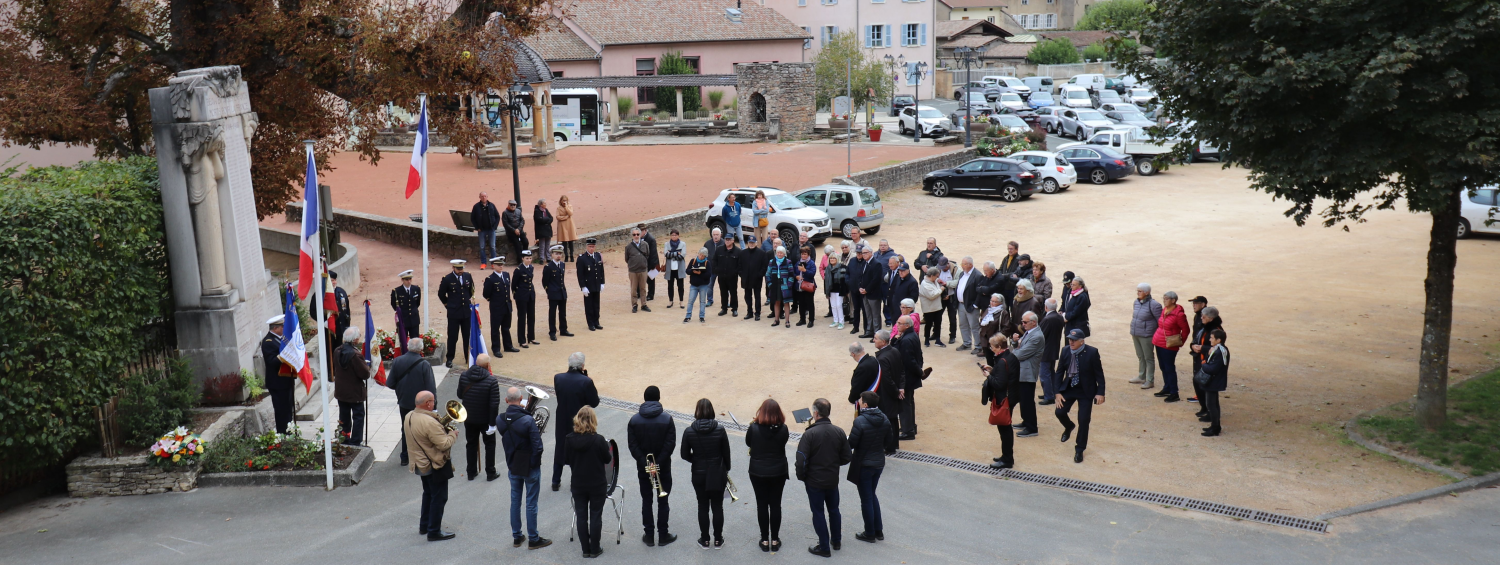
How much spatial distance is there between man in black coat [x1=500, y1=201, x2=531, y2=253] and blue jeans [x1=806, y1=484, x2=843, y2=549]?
13.9 metres

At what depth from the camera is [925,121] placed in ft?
155

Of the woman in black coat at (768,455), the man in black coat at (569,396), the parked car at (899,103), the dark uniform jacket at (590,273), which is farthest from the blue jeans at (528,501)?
the parked car at (899,103)

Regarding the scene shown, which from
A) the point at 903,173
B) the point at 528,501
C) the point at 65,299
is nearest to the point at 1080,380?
the point at 528,501

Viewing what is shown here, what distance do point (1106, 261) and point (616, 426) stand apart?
42.4ft

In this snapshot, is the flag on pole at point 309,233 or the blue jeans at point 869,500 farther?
the flag on pole at point 309,233

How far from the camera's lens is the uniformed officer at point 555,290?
1622cm

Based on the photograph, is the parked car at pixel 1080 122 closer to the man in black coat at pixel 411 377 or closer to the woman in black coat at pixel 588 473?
the man in black coat at pixel 411 377

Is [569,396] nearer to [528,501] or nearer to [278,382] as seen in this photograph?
[528,501]

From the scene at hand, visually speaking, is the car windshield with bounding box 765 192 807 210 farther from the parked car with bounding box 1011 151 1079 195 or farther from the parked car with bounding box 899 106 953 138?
the parked car with bounding box 899 106 953 138

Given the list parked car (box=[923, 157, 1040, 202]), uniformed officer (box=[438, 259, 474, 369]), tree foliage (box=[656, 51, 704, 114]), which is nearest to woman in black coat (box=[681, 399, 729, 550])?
uniformed officer (box=[438, 259, 474, 369])

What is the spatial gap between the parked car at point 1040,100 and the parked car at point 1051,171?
22.4 meters

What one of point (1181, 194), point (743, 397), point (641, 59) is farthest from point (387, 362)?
point (641, 59)

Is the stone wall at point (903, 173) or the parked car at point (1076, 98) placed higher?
the parked car at point (1076, 98)

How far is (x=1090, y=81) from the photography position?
68.2 m
